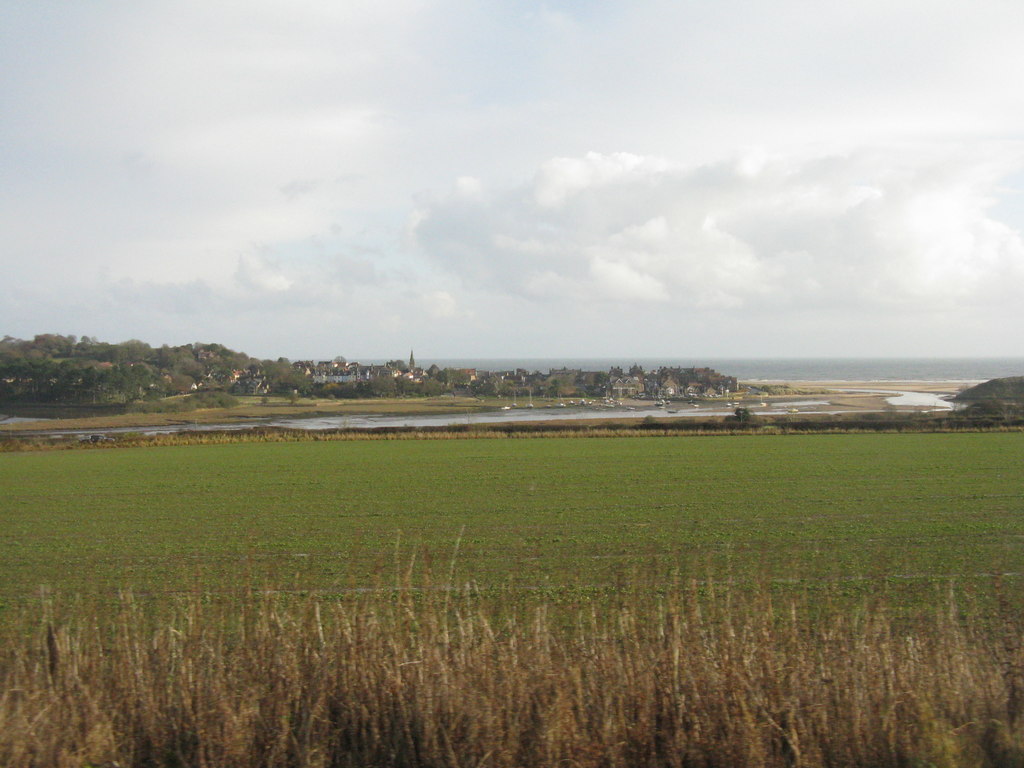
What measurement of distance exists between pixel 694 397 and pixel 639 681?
8205 cm

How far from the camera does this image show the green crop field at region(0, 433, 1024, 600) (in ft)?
34.3

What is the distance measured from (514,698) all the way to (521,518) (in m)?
11.4

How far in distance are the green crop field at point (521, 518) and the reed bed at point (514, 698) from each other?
556mm

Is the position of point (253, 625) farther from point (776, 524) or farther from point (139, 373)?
point (139, 373)

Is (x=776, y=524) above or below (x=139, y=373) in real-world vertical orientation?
below

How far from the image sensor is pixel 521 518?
52.1 ft

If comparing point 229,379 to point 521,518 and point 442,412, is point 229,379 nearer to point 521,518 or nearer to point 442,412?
point 442,412

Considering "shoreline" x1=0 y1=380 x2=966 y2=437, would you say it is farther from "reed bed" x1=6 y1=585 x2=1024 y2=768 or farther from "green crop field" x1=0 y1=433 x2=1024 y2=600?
"reed bed" x1=6 y1=585 x2=1024 y2=768

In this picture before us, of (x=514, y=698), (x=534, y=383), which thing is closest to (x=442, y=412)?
(x=534, y=383)

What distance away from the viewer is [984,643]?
16.7ft

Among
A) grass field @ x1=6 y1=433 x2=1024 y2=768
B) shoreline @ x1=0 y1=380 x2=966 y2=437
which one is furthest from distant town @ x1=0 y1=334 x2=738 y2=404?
grass field @ x1=6 y1=433 x2=1024 y2=768

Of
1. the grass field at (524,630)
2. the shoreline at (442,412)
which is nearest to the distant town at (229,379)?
the shoreline at (442,412)

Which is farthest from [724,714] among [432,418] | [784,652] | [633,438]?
[432,418]

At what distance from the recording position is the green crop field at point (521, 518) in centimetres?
1046
